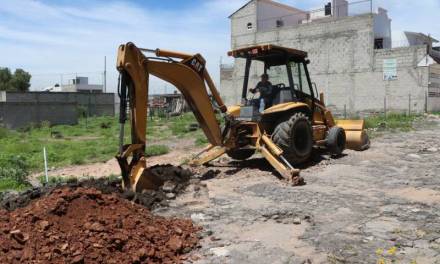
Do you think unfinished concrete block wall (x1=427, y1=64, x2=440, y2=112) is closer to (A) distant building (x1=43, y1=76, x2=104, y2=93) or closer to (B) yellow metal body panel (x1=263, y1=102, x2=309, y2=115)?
(B) yellow metal body panel (x1=263, y1=102, x2=309, y2=115)

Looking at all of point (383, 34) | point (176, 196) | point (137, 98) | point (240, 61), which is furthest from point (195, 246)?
point (240, 61)

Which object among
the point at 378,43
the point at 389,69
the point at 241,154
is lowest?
the point at 241,154

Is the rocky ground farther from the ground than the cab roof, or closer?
closer

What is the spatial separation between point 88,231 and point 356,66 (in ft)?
98.5

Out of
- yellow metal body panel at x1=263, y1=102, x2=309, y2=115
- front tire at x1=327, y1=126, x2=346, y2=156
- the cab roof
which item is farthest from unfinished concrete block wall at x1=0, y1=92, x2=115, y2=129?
yellow metal body panel at x1=263, y1=102, x2=309, y2=115

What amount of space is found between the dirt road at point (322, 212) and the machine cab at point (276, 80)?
4.35 ft

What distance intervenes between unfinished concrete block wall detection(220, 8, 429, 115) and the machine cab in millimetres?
21447

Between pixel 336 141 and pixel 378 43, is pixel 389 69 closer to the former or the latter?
pixel 378 43

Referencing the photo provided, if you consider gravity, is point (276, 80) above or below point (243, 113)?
above

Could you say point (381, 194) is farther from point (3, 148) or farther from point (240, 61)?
point (240, 61)

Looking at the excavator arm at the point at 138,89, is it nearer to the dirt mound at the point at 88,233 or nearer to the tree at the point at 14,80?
the dirt mound at the point at 88,233

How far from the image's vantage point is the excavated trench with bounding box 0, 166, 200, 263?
5324 millimetres

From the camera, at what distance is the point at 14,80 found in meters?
65.9

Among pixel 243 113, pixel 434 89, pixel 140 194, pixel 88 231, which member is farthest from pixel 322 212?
pixel 434 89
